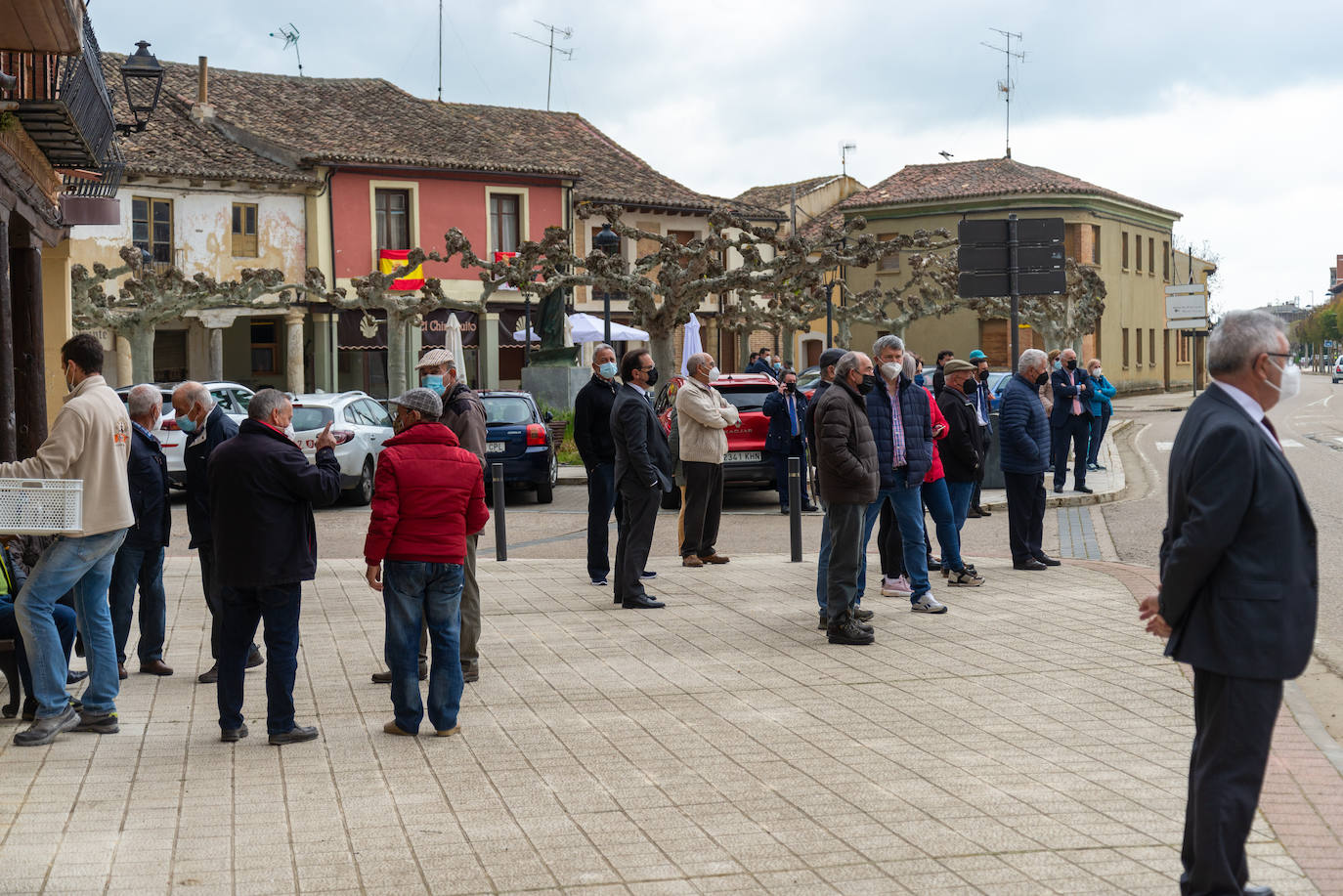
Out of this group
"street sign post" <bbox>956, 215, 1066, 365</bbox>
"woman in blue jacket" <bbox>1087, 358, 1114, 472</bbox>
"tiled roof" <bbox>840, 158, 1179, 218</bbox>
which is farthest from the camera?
"tiled roof" <bbox>840, 158, 1179, 218</bbox>

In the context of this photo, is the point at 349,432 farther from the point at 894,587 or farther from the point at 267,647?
the point at 267,647

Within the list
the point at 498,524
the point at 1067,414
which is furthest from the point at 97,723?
the point at 1067,414

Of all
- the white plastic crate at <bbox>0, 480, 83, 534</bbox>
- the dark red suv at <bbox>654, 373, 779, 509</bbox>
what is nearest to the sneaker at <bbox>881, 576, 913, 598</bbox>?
the white plastic crate at <bbox>0, 480, 83, 534</bbox>

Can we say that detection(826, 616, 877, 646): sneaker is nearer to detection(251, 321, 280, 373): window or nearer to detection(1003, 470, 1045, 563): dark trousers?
detection(1003, 470, 1045, 563): dark trousers

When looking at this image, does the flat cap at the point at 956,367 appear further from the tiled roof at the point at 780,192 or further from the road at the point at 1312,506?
the tiled roof at the point at 780,192

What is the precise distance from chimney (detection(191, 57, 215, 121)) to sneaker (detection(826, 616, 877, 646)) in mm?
35722

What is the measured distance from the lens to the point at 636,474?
10734mm

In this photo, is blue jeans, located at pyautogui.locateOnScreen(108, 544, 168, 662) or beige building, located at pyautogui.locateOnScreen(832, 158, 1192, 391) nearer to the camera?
blue jeans, located at pyautogui.locateOnScreen(108, 544, 168, 662)

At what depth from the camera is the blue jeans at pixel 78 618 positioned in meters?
6.78

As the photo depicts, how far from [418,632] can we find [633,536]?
3960 mm

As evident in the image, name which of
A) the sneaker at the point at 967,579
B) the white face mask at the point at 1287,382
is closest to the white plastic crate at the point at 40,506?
the white face mask at the point at 1287,382

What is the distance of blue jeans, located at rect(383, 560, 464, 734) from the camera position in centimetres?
677

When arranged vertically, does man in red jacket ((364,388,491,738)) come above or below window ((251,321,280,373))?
below

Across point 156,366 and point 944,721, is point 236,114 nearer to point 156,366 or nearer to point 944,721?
point 156,366
